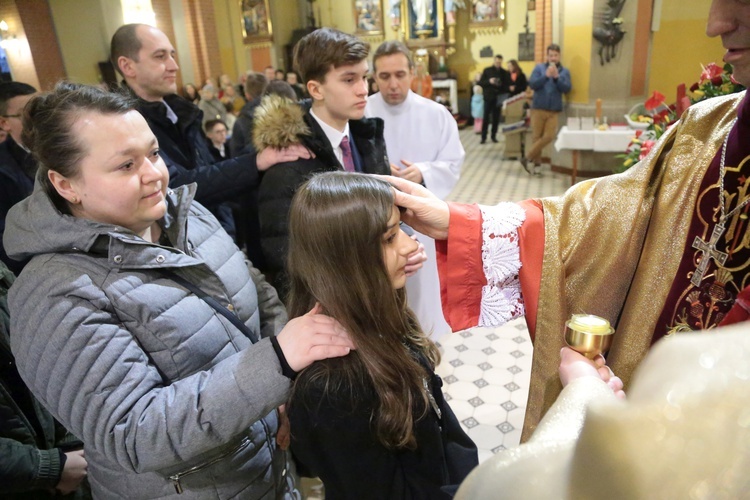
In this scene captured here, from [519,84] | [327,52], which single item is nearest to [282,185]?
[327,52]

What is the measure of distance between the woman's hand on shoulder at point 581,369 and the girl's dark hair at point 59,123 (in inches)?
47.2

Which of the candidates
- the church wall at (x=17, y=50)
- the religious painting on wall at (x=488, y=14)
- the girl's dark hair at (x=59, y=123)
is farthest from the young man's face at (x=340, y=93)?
the religious painting on wall at (x=488, y=14)

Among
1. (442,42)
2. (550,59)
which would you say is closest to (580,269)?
(550,59)

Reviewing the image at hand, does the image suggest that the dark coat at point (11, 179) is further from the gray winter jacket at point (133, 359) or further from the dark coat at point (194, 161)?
the gray winter jacket at point (133, 359)

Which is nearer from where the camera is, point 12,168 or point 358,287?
point 358,287

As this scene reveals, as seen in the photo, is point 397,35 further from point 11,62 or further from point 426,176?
point 426,176

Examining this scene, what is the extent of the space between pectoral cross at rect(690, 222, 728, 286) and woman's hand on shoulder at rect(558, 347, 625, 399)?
412 millimetres

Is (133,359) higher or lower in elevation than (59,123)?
lower

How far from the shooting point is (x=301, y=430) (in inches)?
47.0

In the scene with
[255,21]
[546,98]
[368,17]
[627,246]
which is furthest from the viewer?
[368,17]

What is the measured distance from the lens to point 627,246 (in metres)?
1.37

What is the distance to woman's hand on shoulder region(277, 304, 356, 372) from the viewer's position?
3.75ft

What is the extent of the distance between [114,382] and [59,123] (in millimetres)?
629

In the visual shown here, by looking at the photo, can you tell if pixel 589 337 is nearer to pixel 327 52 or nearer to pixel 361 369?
pixel 361 369
